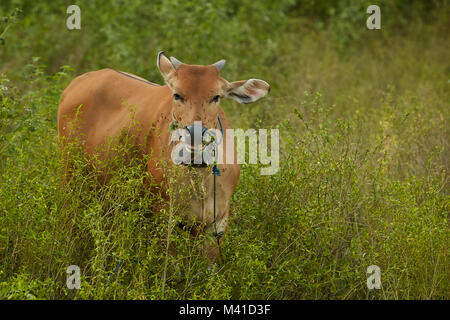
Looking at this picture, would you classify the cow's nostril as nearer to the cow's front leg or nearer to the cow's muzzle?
the cow's muzzle

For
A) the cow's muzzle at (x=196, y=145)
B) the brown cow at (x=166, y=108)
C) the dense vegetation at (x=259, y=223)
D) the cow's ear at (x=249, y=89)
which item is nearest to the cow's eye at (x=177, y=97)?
the brown cow at (x=166, y=108)

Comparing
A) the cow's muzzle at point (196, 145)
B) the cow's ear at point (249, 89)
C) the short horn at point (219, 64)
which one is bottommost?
the cow's muzzle at point (196, 145)

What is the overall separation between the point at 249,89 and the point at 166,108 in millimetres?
664

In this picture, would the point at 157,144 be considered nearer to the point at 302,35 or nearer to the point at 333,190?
the point at 333,190

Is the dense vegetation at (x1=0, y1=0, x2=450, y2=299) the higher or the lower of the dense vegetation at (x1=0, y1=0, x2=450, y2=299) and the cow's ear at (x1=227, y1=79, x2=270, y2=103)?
Result: the lower

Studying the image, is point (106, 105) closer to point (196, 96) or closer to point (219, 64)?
point (219, 64)

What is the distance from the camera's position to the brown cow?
445 cm

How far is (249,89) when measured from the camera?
477cm

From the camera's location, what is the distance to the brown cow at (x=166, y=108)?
14.6 ft

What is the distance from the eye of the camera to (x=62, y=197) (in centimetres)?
455

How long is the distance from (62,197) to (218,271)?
1218 mm

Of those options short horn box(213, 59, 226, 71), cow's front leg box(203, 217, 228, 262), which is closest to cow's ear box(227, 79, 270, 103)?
short horn box(213, 59, 226, 71)

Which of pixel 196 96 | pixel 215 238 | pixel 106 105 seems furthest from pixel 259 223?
pixel 106 105

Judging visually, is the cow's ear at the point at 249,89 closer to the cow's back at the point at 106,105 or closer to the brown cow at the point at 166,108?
the brown cow at the point at 166,108
